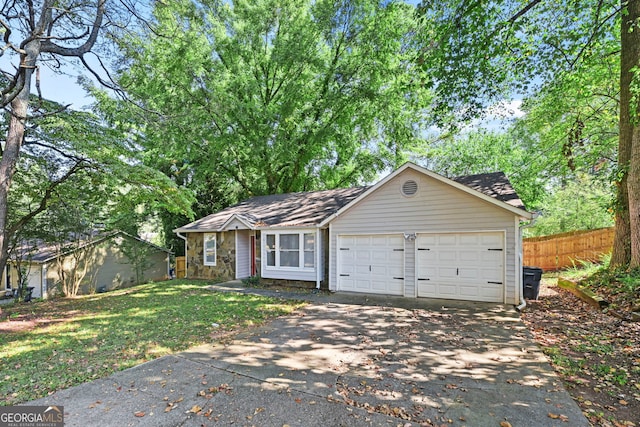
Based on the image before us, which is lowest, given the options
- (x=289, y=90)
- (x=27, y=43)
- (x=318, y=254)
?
(x=318, y=254)

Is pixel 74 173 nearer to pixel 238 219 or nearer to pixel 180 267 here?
pixel 238 219

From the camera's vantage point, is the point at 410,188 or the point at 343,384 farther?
the point at 410,188

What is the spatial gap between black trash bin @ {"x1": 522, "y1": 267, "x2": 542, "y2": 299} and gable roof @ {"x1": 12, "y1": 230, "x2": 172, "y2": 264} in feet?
52.9

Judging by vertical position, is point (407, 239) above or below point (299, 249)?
above

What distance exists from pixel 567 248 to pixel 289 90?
16101mm

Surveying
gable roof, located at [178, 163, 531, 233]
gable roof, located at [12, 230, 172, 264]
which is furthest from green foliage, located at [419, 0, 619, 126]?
gable roof, located at [12, 230, 172, 264]

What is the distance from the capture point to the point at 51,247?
14344mm

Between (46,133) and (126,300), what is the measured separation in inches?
218

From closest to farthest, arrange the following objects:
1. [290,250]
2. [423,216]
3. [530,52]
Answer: [530,52] < [423,216] < [290,250]

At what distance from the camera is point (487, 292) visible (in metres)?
Result: 8.41

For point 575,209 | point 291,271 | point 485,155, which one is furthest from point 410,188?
point 575,209

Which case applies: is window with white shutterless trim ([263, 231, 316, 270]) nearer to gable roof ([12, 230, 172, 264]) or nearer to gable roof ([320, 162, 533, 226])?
gable roof ([320, 162, 533, 226])

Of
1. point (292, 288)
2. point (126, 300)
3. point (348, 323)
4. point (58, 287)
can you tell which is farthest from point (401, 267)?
point (58, 287)

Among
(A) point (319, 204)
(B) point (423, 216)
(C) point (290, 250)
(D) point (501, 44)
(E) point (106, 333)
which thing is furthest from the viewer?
(A) point (319, 204)
